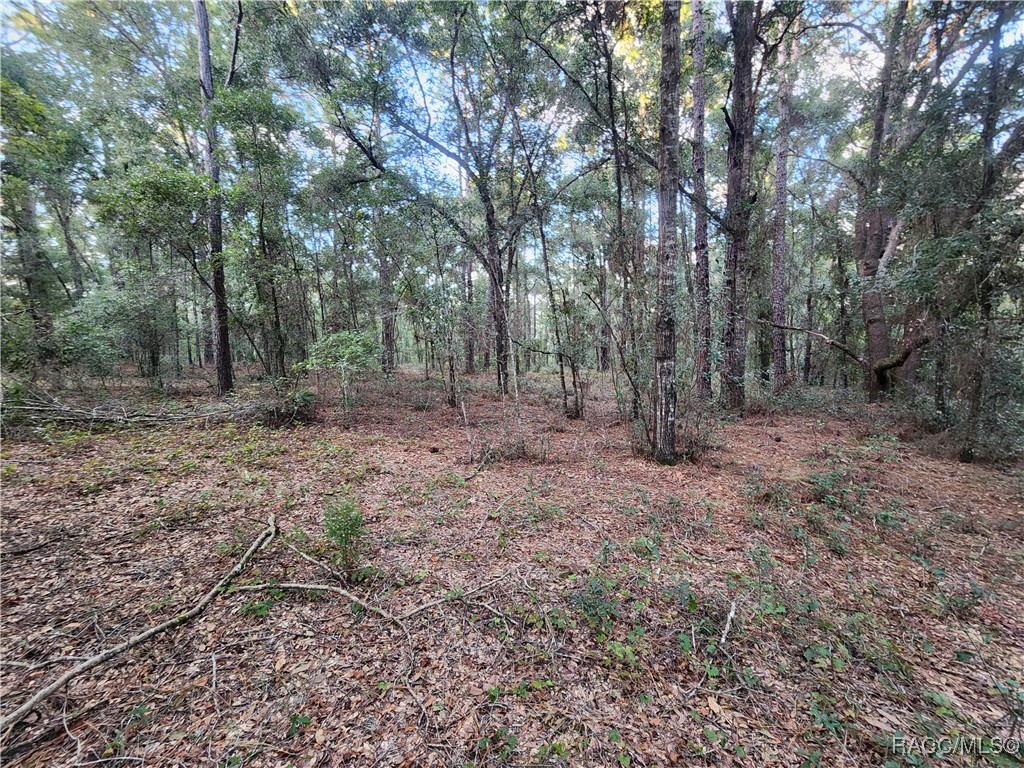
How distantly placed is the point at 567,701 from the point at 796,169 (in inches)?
918

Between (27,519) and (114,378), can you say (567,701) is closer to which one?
(27,519)

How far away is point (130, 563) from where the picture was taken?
11.1ft

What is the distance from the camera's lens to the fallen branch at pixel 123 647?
6.72 ft

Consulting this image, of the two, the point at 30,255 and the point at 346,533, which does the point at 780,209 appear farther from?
the point at 30,255

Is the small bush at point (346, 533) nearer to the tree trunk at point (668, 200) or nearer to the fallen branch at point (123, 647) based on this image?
the fallen branch at point (123, 647)

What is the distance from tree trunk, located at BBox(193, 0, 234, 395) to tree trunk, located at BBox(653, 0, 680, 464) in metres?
9.04

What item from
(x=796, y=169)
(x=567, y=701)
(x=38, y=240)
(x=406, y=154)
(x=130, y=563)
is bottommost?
(x=567, y=701)

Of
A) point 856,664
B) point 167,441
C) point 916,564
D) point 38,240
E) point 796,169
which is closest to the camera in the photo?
point 856,664

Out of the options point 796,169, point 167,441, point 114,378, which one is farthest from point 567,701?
point 796,169

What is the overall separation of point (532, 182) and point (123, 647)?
10356 millimetres

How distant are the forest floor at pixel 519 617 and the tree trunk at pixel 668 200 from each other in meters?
2.10

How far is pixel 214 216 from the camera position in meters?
8.71

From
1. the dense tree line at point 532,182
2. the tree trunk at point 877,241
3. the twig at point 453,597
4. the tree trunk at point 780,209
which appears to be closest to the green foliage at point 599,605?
the twig at point 453,597

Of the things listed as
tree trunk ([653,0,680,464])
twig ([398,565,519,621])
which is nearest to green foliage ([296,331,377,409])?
twig ([398,565,519,621])
